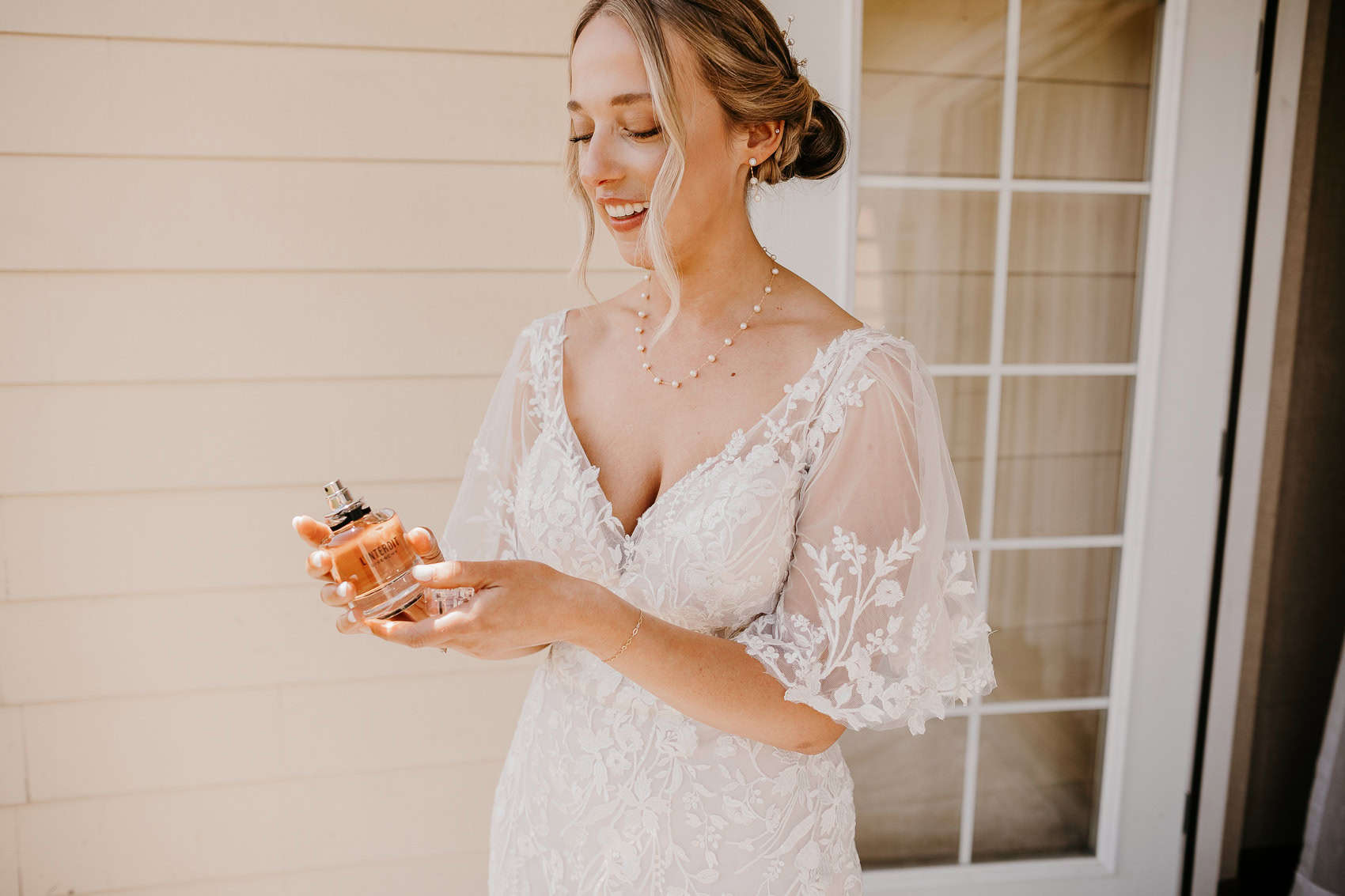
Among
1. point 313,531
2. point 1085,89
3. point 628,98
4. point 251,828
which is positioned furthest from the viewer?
point 1085,89

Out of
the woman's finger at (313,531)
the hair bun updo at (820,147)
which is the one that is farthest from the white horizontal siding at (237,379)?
the woman's finger at (313,531)

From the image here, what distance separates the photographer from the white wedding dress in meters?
0.99

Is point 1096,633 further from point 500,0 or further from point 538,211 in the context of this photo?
point 500,0

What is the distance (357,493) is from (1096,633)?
179 centimetres

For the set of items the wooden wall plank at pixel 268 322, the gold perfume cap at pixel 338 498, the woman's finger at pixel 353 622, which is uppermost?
the wooden wall plank at pixel 268 322

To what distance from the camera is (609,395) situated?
3.97ft

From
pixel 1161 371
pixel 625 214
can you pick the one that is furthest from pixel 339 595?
pixel 1161 371

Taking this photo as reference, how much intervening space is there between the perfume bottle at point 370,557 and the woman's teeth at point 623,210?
477mm

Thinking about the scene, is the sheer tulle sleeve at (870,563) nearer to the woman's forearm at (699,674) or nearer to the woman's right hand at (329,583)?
the woman's forearm at (699,674)

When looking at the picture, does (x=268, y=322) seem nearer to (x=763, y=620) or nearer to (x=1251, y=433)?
(x=763, y=620)

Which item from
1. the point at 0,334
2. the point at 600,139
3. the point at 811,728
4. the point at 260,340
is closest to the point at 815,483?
the point at 811,728

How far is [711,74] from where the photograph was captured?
1065 mm

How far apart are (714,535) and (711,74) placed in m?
0.58

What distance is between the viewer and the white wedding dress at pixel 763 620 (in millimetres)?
994
